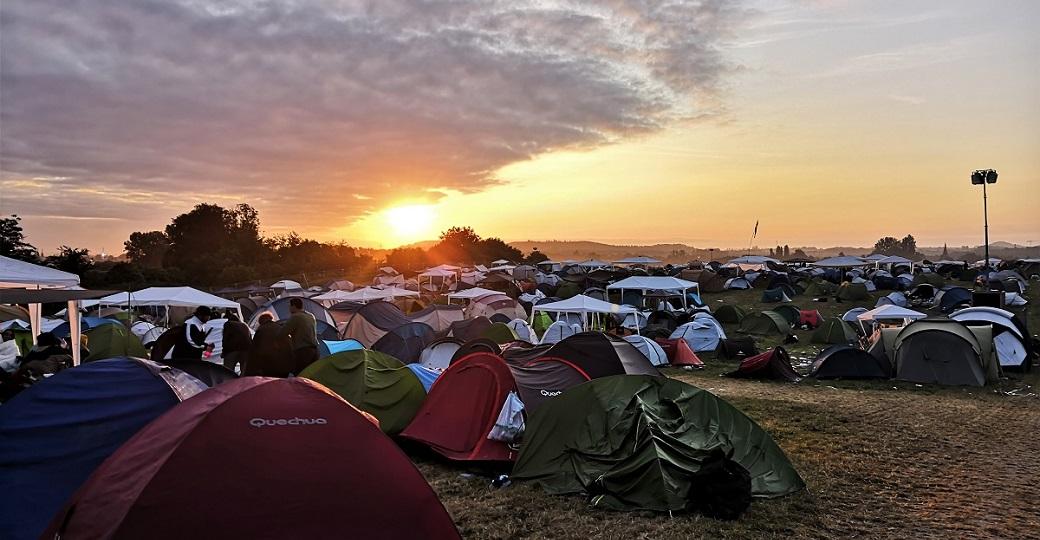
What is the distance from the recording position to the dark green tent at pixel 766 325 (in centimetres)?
2678

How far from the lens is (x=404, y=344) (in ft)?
52.5

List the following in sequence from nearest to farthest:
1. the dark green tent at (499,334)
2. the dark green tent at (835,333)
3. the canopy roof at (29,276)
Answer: the canopy roof at (29,276) → the dark green tent at (499,334) → the dark green tent at (835,333)

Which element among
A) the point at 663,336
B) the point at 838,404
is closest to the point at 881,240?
the point at 663,336

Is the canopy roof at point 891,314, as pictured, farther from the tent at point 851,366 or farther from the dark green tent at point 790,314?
the dark green tent at point 790,314

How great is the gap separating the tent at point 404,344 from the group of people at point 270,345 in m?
4.63

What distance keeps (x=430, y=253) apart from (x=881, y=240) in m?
105

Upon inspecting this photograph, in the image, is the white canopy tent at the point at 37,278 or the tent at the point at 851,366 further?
the tent at the point at 851,366

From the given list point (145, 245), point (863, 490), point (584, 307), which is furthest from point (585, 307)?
point (145, 245)

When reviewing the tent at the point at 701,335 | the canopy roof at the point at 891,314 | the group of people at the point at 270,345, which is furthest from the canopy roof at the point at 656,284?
the group of people at the point at 270,345

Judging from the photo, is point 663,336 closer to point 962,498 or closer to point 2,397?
point 962,498

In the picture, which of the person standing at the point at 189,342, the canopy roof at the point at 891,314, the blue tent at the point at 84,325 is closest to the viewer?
the person standing at the point at 189,342

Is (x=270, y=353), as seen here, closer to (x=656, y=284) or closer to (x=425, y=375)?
(x=425, y=375)

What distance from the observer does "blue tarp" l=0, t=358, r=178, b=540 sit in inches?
195

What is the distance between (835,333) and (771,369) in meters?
9.21
